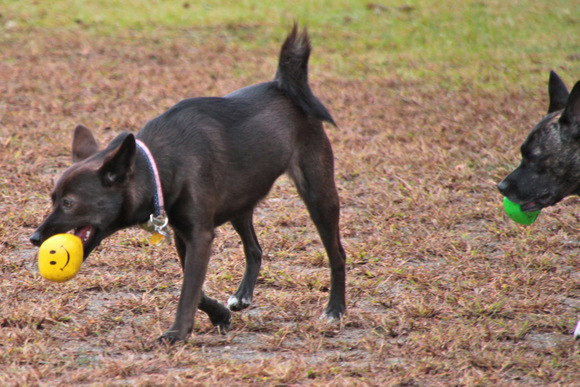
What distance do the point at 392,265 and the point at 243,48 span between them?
24.8ft

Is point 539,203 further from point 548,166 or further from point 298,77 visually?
point 298,77

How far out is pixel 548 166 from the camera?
4.57 m

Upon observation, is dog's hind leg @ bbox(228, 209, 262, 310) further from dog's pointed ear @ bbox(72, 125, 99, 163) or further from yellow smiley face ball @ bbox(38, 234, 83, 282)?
yellow smiley face ball @ bbox(38, 234, 83, 282)

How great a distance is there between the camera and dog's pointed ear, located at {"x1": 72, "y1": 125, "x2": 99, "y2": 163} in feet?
13.9

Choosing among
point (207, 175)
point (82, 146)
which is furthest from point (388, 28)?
point (207, 175)

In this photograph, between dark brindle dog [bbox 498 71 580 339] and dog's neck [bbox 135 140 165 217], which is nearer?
dog's neck [bbox 135 140 165 217]

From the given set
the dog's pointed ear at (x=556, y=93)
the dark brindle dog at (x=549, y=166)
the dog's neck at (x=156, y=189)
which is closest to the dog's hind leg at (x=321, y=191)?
the dog's neck at (x=156, y=189)

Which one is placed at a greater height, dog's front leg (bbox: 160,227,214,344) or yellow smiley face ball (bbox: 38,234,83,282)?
yellow smiley face ball (bbox: 38,234,83,282)

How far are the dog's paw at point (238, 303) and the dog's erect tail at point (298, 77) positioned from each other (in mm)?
1148

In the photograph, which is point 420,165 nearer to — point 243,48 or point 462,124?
point 462,124

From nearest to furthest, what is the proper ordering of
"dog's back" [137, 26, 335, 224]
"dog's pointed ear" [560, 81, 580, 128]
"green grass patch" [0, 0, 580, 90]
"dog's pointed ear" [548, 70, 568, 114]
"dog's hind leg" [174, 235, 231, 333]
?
"dog's back" [137, 26, 335, 224]
"dog's hind leg" [174, 235, 231, 333]
"dog's pointed ear" [560, 81, 580, 128]
"dog's pointed ear" [548, 70, 568, 114]
"green grass patch" [0, 0, 580, 90]

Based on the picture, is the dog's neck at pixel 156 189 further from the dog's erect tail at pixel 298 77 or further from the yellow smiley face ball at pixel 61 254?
the dog's erect tail at pixel 298 77

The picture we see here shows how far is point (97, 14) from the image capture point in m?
13.9

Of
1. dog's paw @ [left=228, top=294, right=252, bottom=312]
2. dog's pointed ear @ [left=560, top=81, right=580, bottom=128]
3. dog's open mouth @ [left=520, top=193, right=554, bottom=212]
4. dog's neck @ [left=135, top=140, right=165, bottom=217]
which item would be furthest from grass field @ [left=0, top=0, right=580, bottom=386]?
dog's pointed ear @ [left=560, top=81, right=580, bottom=128]
